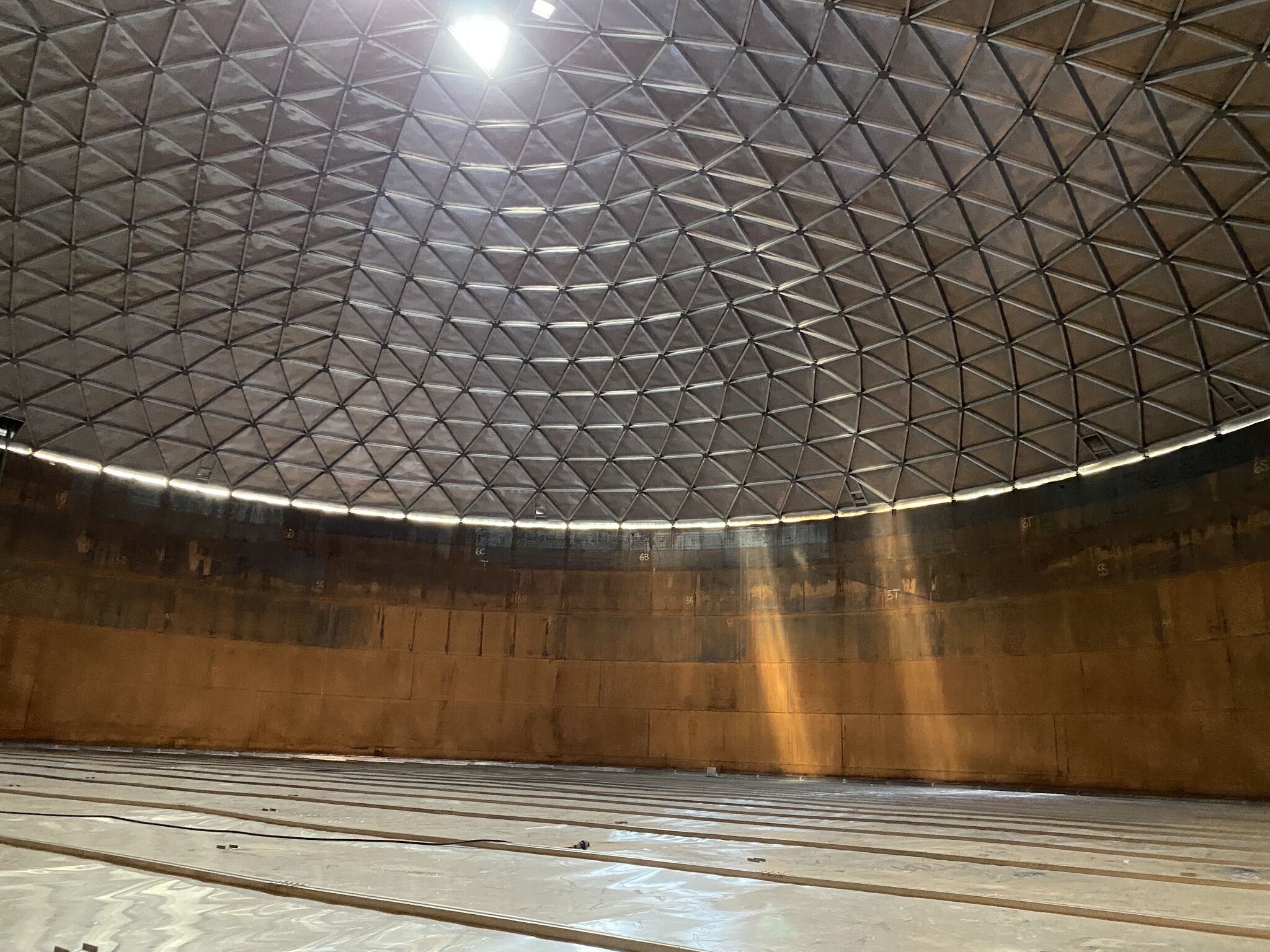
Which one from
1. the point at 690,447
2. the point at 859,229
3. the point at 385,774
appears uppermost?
the point at 859,229

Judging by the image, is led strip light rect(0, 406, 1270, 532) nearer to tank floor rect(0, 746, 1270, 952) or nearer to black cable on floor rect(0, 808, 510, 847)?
tank floor rect(0, 746, 1270, 952)

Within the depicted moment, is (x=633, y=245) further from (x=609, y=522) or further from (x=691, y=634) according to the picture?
(x=691, y=634)

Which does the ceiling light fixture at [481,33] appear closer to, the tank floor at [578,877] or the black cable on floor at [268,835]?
the tank floor at [578,877]

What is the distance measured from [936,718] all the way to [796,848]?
86.8 ft

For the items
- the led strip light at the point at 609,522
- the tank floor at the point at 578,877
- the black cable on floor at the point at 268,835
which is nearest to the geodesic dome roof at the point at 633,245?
the led strip light at the point at 609,522

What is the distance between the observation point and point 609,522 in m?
42.5

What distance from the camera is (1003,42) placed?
2177 centimetres

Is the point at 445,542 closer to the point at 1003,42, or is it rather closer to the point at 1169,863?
the point at 1003,42

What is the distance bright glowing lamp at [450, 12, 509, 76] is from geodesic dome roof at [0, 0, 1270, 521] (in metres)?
0.43

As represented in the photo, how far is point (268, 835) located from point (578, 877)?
4.09 metres

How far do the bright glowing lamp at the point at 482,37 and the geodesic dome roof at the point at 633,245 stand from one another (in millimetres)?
433

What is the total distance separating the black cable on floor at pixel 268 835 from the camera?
344 inches

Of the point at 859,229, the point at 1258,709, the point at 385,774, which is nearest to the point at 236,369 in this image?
the point at 385,774

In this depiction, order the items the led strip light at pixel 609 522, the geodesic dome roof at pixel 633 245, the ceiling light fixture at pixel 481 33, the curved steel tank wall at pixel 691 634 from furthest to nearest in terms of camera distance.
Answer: the led strip light at pixel 609 522 → the curved steel tank wall at pixel 691 634 → the ceiling light fixture at pixel 481 33 → the geodesic dome roof at pixel 633 245
